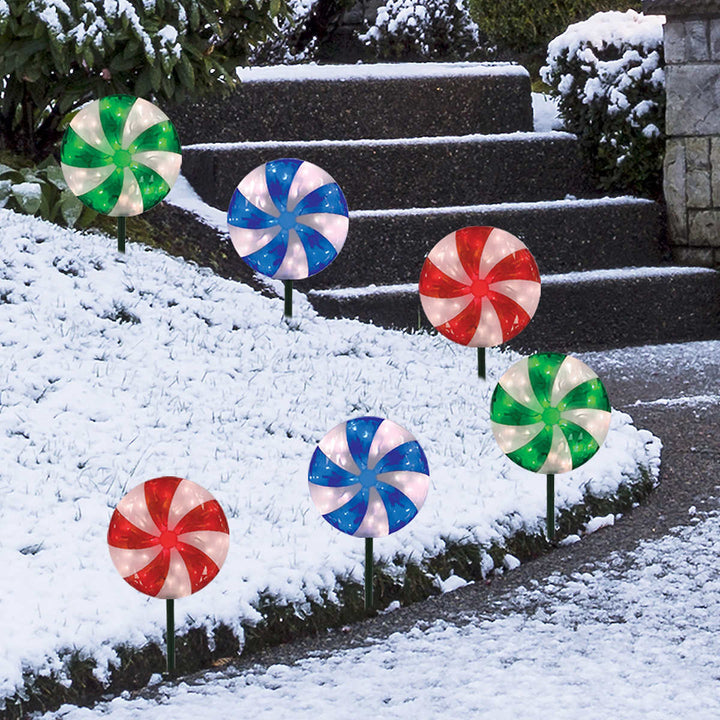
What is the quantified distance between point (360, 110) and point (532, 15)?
2397 millimetres

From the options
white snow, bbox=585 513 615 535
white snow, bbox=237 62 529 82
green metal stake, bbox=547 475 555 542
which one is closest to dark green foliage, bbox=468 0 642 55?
white snow, bbox=237 62 529 82

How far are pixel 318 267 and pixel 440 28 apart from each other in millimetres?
6740

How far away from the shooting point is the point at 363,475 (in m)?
3.21

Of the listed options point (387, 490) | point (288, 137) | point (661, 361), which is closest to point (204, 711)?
point (387, 490)

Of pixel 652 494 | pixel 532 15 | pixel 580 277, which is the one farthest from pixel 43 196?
pixel 532 15

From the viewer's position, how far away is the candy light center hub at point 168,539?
2.91 meters

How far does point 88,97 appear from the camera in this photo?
6938 millimetres

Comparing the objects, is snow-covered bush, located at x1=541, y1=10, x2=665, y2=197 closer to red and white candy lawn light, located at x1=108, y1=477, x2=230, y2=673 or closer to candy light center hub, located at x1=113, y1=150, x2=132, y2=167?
candy light center hub, located at x1=113, y1=150, x2=132, y2=167

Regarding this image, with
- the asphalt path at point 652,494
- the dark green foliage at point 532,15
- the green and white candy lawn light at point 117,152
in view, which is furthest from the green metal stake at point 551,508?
the dark green foliage at point 532,15

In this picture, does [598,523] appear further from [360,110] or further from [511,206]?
[360,110]

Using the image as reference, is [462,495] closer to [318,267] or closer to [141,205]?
[318,267]

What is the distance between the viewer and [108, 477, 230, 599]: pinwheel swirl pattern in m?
2.90

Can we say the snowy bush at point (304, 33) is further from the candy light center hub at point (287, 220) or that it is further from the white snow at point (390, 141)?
the candy light center hub at point (287, 220)

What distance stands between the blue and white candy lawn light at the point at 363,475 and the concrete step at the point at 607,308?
11.0 feet
